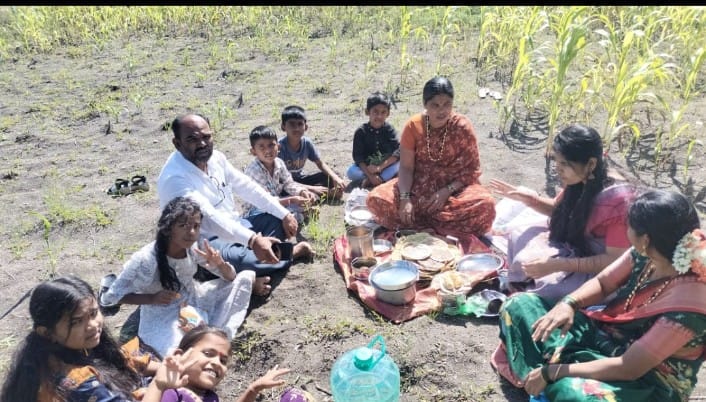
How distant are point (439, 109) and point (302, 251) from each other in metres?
1.49

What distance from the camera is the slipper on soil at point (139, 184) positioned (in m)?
5.31

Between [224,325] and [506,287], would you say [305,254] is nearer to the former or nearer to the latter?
[224,325]

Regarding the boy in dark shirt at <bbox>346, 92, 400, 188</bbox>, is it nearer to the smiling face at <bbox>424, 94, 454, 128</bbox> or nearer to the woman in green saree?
the smiling face at <bbox>424, 94, 454, 128</bbox>

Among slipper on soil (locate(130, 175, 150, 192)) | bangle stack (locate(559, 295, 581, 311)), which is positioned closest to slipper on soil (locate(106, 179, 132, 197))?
slipper on soil (locate(130, 175, 150, 192))

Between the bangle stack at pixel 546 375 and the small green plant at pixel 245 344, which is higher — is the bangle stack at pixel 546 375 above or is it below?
above

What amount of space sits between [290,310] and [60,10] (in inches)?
389

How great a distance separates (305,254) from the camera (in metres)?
4.20

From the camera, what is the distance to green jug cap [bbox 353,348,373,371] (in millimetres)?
2596

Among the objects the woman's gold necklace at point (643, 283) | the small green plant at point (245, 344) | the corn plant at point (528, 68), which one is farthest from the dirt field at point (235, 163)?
the woman's gold necklace at point (643, 283)

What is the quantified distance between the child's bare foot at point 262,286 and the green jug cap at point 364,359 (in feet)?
4.25

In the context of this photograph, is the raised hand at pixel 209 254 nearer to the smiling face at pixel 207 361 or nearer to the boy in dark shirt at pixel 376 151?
the smiling face at pixel 207 361

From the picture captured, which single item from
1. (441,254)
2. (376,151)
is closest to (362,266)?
(441,254)

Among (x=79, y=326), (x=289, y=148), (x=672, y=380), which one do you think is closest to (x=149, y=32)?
(x=289, y=148)

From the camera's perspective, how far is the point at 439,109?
13.7 feet
